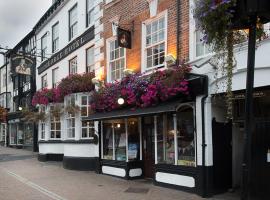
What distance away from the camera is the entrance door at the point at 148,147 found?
14008 mm

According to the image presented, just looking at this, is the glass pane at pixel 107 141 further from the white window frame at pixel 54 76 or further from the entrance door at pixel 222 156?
the white window frame at pixel 54 76

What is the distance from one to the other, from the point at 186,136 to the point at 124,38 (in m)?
4.29

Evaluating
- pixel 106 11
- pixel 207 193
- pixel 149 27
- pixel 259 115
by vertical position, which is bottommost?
pixel 207 193

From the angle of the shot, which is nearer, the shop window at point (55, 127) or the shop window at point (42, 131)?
the shop window at point (55, 127)

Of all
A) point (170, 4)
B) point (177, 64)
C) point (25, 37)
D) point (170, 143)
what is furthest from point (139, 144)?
point (25, 37)

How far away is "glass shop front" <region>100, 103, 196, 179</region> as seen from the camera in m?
11.6

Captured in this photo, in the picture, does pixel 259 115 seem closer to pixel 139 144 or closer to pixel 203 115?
pixel 203 115

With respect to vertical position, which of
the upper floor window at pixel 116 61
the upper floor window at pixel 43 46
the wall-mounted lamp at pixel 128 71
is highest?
the upper floor window at pixel 43 46

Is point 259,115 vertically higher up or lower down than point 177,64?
lower down

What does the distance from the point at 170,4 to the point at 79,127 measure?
764 centimetres

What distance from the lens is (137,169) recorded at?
564 inches

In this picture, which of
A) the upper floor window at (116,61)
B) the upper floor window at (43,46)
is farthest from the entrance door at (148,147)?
the upper floor window at (43,46)

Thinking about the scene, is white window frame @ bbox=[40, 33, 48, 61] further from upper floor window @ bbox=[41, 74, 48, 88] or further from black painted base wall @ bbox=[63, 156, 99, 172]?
black painted base wall @ bbox=[63, 156, 99, 172]

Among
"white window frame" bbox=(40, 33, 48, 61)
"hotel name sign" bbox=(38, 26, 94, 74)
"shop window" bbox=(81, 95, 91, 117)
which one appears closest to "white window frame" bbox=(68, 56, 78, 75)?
"hotel name sign" bbox=(38, 26, 94, 74)
